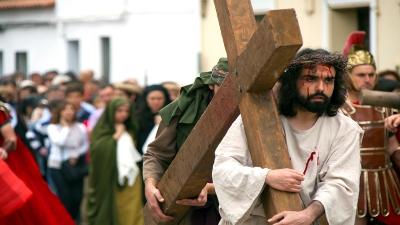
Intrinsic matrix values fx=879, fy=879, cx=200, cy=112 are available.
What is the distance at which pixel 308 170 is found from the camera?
3.78 m

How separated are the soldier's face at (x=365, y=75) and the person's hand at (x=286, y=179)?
11.3 ft

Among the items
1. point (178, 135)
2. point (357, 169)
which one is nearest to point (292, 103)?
point (357, 169)

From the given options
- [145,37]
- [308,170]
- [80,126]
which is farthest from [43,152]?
[145,37]

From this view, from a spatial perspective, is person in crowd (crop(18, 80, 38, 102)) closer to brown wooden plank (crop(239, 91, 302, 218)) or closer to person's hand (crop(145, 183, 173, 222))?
person's hand (crop(145, 183, 173, 222))

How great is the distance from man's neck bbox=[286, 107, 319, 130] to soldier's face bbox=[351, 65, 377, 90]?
9.81 feet

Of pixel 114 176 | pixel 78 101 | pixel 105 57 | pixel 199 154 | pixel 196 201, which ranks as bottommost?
pixel 114 176

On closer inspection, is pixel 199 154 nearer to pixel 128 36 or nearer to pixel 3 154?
pixel 3 154

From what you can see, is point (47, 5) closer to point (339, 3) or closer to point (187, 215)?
point (339, 3)

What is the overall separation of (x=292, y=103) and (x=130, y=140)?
19.0 ft

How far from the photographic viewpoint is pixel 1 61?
2927cm

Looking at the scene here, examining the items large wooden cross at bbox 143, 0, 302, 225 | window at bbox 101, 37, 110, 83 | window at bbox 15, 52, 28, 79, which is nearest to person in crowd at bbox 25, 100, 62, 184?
large wooden cross at bbox 143, 0, 302, 225

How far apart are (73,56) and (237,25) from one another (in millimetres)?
21660

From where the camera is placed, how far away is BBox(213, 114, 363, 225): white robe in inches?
143

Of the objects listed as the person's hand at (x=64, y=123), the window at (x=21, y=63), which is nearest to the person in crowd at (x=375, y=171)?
the person's hand at (x=64, y=123)
